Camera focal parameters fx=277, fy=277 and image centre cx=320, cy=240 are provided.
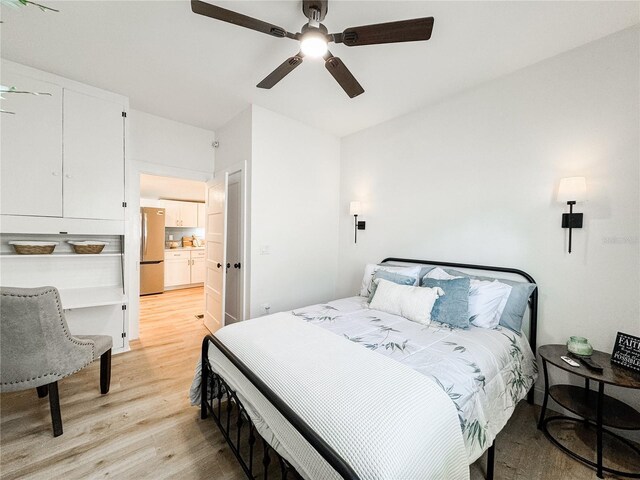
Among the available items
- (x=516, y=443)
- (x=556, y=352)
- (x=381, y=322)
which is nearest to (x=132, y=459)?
(x=381, y=322)

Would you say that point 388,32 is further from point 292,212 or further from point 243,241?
point 243,241

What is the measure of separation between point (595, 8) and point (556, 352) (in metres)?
2.35

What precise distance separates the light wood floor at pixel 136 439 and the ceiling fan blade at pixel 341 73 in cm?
272

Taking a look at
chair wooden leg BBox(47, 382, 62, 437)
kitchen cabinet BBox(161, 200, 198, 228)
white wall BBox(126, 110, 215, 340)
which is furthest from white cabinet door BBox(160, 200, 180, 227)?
chair wooden leg BBox(47, 382, 62, 437)

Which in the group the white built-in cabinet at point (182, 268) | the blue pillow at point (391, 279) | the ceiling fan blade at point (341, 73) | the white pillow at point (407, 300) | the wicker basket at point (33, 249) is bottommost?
the white built-in cabinet at point (182, 268)

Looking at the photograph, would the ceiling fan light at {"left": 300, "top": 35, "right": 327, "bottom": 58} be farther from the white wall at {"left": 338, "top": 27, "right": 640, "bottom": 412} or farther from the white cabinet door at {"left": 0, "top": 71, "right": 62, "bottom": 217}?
the white cabinet door at {"left": 0, "top": 71, "right": 62, "bottom": 217}

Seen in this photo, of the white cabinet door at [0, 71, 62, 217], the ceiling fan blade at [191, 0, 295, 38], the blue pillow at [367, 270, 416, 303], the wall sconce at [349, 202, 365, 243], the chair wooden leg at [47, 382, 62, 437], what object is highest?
the ceiling fan blade at [191, 0, 295, 38]

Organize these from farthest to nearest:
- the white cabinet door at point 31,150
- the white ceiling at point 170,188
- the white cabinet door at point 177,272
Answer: the white cabinet door at point 177,272 < the white ceiling at point 170,188 < the white cabinet door at point 31,150

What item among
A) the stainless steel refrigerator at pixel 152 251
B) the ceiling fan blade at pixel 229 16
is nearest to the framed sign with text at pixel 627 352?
the ceiling fan blade at pixel 229 16

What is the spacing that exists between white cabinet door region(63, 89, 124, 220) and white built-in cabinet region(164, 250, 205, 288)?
365cm

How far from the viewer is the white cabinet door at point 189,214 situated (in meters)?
7.02

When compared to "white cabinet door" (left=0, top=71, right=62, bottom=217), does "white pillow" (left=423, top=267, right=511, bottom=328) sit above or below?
below

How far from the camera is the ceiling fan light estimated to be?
1.75m

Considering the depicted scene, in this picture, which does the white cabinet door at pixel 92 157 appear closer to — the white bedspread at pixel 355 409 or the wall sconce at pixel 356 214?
the white bedspread at pixel 355 409
